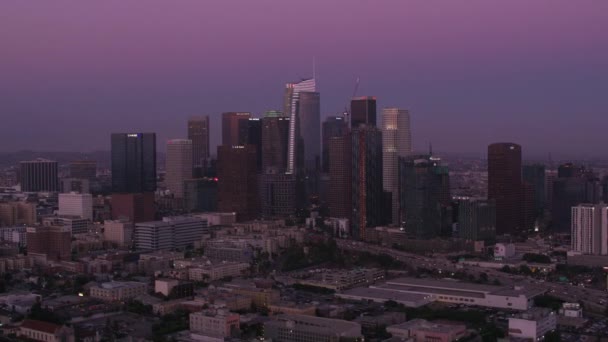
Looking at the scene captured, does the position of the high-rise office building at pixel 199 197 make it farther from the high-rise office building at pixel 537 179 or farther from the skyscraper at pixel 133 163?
the high-rise office building at pixel 537 179

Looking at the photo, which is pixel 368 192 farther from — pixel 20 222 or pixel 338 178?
pixel 20 222

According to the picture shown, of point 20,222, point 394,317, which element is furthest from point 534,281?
point 20,222

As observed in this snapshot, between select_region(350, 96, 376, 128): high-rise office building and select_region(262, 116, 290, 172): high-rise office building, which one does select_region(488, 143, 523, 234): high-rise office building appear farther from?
select_region(262, 116, 290, 172): high-rise office building

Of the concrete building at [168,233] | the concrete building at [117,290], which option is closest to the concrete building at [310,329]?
the concrete building at [117,290]

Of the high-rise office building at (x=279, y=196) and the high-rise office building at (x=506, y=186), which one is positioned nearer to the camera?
the high-rise office building at (x=506, y=186)

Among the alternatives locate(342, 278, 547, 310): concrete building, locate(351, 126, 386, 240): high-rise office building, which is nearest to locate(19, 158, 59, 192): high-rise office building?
locate(351, 126, 386, 240): high-rise office building

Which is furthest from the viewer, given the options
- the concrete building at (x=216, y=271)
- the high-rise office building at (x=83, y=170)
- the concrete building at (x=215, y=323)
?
the high-rise office building at (x=83, y=170)
